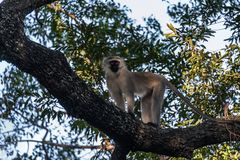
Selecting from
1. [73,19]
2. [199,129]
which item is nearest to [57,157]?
[73,19]

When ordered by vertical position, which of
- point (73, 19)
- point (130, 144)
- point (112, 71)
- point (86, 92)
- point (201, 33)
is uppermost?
point (73, 19)

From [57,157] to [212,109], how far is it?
4.19 metres

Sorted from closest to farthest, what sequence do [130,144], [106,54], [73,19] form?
[130,144] → [106,54] → [73,19]

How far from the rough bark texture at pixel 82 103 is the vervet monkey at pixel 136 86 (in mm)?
1209

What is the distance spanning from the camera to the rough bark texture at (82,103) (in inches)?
192

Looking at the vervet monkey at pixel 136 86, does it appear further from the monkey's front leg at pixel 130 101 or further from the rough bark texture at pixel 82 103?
the rough bark texture at pixel 82 103

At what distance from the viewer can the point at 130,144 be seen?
225 inches

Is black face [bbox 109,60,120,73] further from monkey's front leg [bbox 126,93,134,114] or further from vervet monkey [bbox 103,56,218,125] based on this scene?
monkey's front leg [bbox 126,93,134,114]

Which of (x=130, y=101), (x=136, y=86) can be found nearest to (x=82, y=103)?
(x=130, y=101)

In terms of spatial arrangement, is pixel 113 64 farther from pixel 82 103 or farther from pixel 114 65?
pixel 82 103

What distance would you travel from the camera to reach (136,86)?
744cm

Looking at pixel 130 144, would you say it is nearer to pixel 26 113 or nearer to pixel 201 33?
pixel 201 33

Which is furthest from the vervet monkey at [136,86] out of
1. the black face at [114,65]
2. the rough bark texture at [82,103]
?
the rough bark texture at [82,103]

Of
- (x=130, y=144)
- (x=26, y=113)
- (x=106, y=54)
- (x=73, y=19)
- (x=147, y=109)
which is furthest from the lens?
(x=26, y=113)
